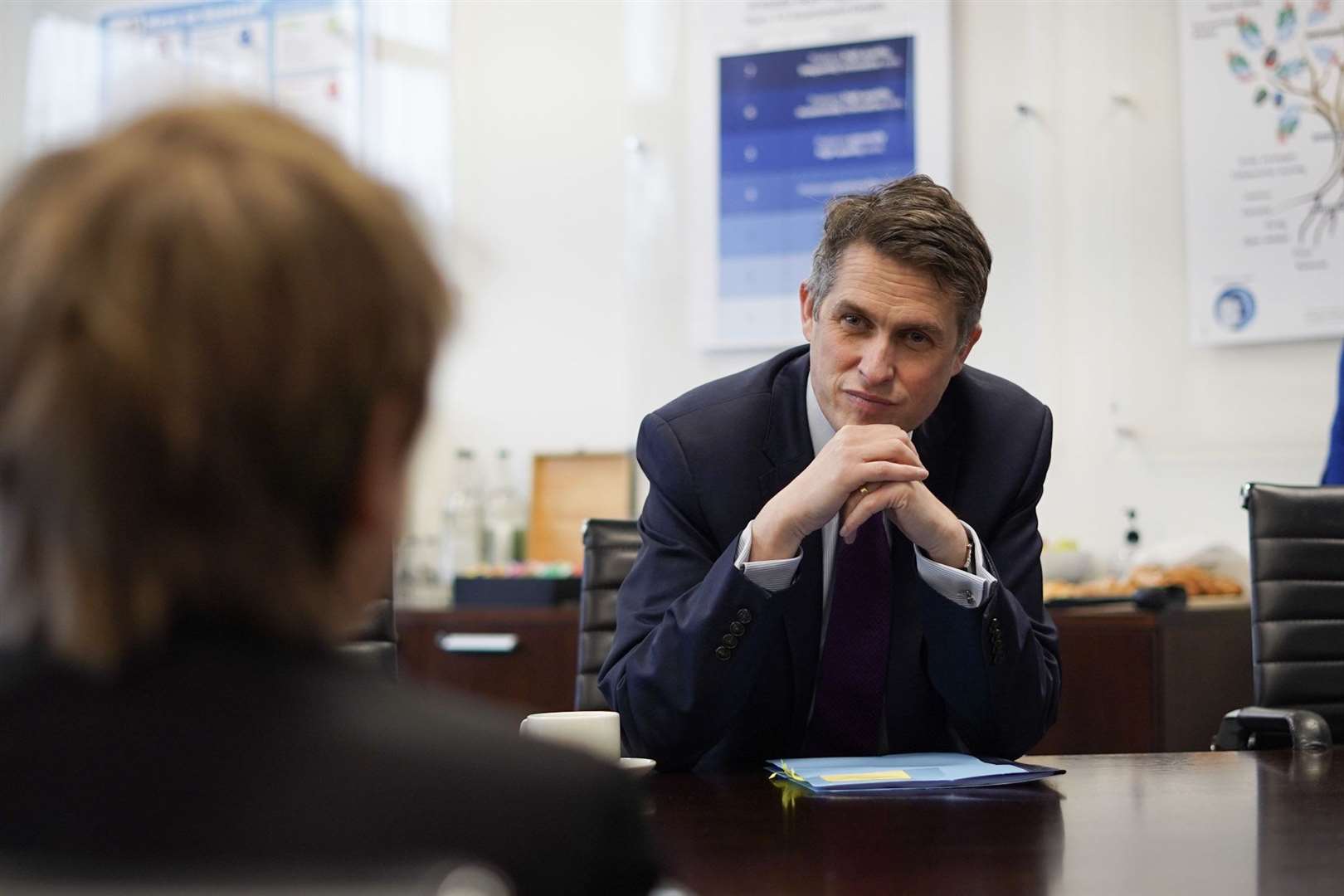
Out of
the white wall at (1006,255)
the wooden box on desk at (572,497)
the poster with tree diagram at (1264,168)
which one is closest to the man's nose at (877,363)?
the white wall at (1006,255)

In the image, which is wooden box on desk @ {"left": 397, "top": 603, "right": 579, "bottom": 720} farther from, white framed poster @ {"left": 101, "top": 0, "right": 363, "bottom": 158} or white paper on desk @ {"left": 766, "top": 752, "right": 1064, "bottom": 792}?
white paper on desk @ {"left": 766, "top": 752, "right": 1064, "bottom": 792}

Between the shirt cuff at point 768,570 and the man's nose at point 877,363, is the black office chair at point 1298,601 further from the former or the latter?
the shirt cuff at point 768,570

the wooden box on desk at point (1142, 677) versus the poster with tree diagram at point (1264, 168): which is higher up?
the poster with tree diagram at point (1264, 168)

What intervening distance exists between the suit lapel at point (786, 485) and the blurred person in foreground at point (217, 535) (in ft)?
4.32

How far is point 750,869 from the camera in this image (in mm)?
1154

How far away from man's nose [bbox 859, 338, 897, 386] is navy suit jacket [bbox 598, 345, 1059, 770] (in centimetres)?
18

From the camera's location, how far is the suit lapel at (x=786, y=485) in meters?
1.93

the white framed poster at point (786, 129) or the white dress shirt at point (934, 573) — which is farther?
the white framed poster at point (786, 129)

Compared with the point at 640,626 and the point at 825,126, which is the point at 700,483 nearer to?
the point at 640,626

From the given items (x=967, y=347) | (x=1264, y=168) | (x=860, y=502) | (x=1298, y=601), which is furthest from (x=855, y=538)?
(x=1264, y=168)

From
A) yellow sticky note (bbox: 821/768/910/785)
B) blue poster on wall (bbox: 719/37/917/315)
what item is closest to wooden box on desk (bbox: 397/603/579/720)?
blue poster on wall (bbox: 719/37/917/315)

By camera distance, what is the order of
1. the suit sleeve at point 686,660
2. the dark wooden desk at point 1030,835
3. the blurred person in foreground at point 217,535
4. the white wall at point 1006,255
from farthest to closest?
the white wall at point 1006,255, the suit sleeve at point 686,660, the dark wooden desk at point 1030,835, the blurred person in foreground at point 217,535

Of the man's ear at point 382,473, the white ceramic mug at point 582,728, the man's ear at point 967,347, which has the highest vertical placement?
the man's ear at point 967,347

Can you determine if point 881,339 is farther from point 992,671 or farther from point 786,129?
point 786,129
